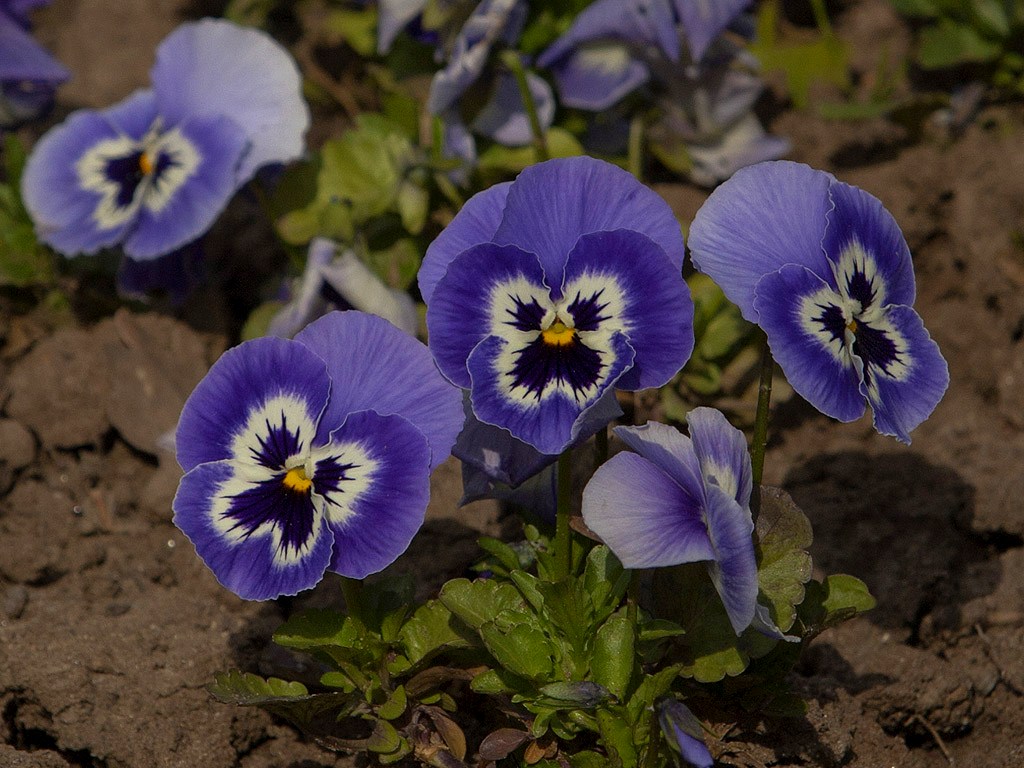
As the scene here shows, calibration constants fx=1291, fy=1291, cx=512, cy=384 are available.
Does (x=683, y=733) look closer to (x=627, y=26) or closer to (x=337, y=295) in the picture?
(x=337, y=295)

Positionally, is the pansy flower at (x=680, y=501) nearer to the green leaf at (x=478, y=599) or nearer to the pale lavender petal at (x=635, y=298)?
the pale lavender petal at (x=635, y=298)

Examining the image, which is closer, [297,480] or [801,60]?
[297,480]

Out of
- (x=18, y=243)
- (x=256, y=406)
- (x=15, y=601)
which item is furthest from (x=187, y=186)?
(x=256, y=406)

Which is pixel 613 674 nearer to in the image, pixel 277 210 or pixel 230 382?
pixel 230 382

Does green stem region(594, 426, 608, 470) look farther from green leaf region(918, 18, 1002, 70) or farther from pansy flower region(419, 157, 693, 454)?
green leaf region(918, 18, 1002, 70)

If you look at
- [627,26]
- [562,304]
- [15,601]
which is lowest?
[15,601]

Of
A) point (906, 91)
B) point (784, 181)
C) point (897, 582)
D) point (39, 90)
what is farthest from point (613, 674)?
point (906, 91)
